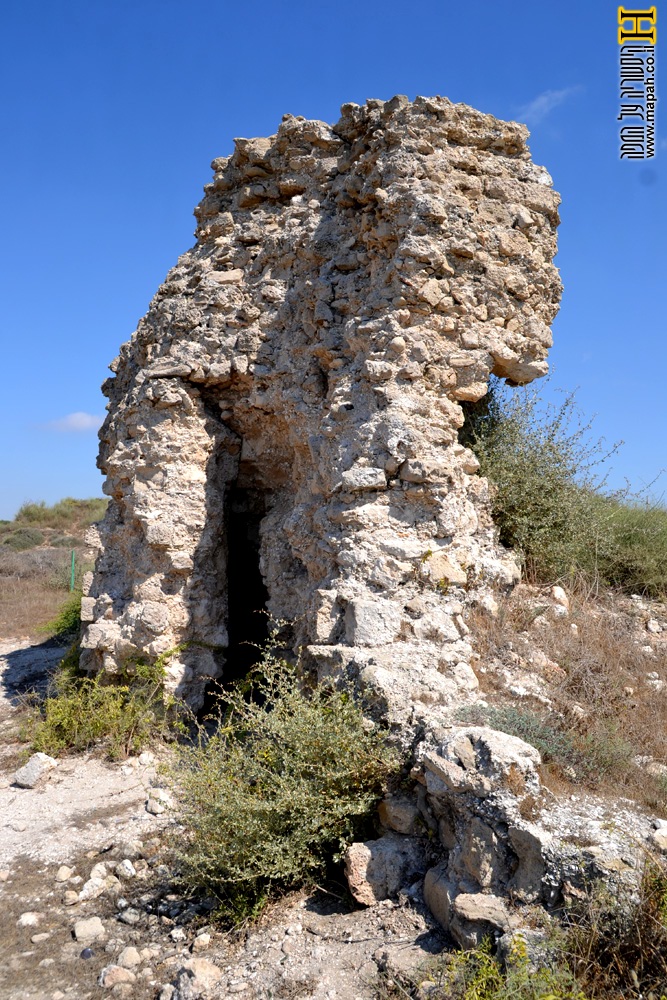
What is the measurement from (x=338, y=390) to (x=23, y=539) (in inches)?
749

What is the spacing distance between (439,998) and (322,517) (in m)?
3.05

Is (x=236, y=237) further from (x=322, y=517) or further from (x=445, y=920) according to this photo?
(x=445, y=920)

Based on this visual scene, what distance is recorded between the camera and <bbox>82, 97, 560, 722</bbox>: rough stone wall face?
4664 millimetres

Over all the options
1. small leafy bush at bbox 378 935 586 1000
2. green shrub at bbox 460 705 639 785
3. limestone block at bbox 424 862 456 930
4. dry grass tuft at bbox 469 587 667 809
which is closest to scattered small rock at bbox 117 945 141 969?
small leafy bush at bbox 378 935 586 1000

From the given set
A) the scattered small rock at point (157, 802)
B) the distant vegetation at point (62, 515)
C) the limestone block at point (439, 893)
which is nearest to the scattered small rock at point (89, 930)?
the scattered small rock at point (157, 802)

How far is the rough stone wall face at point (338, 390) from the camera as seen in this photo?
4664mm

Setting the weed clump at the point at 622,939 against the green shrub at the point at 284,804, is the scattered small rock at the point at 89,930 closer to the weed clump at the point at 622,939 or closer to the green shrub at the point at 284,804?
the green shrub at the point at 284,804

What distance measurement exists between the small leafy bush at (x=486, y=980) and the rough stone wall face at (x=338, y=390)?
1.26 metres

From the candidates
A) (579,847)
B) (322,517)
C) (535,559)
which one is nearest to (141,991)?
(579,847)

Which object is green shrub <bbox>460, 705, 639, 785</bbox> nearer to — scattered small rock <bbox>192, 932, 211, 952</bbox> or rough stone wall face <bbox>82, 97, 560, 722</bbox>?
rough stone wall face <bbox>82, 97, 560, 722</bbox>

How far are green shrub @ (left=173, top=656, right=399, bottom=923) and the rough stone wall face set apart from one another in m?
0.37

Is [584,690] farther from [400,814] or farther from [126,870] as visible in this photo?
[126,870]

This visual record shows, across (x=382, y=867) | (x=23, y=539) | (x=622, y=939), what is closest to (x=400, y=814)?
(x=382, y=867)

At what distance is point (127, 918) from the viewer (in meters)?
3.68
